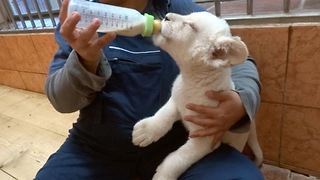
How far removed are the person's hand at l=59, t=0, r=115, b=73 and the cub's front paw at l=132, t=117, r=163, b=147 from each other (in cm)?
19

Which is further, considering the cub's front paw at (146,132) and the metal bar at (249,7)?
the metal bar at (249,7)

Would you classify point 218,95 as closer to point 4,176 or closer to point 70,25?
point 70,25

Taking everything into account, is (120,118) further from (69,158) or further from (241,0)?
(241,0)

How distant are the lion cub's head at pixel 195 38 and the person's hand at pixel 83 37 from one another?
117 mm

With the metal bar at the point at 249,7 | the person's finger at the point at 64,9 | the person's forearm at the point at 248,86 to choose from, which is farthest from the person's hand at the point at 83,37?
the metal bar at the point at 249,7

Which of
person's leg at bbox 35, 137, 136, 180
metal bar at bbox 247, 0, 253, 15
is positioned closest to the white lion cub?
person's leg at bbox 35, 137, 136, 180

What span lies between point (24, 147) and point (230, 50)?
1.10m

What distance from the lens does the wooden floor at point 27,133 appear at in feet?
3.75

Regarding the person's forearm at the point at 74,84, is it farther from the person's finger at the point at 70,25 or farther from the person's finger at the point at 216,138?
the person's finger at the point at 216,138

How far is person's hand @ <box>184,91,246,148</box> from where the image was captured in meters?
0.62

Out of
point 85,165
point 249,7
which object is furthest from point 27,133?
point 249,7

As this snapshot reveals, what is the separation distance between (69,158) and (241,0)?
2.67 ft

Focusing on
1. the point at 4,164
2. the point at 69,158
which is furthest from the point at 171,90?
the point at 4,164

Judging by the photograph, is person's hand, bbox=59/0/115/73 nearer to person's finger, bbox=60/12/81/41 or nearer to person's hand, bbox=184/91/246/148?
person's finger, bbox=60/12/81/41
